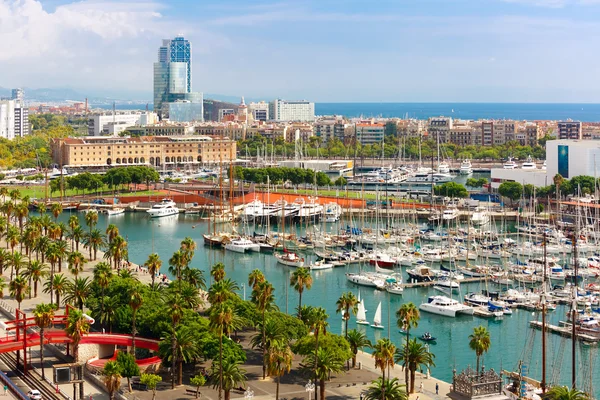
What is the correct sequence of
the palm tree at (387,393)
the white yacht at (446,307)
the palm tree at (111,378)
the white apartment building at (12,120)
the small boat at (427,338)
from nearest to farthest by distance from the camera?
the palm tree at (387,393)
the palm tree at (111,378)
the small boat at (427,338)
the white yacht at (446,307)
the white apartment building at (12,120)

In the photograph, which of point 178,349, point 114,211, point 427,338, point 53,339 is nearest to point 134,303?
point 178,349

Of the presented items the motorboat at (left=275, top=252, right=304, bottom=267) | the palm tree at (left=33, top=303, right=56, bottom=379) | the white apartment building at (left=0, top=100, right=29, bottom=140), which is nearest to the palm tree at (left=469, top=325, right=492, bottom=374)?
the palm tree at (left=33, top=303, right=56, bottom=379)

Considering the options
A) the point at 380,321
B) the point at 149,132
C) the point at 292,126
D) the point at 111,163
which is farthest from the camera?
the point at 292,126

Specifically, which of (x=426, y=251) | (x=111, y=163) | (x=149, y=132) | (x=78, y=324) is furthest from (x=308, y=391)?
(x=149, y=132)

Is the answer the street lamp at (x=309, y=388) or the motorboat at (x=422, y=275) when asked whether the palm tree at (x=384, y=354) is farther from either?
the motorboat at (x=422, y=275)

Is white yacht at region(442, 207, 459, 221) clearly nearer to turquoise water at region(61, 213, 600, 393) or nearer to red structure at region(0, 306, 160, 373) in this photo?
turquoise water at region(61, 213, 600, 393)

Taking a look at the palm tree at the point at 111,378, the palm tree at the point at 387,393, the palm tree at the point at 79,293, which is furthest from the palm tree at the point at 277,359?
the palm tree at the point at 79,293

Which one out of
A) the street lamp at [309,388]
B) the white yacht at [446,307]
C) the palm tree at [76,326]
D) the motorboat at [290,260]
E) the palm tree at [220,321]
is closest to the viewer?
the palm tree at [220,321]

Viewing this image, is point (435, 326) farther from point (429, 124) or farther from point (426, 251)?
point (429, 124)
